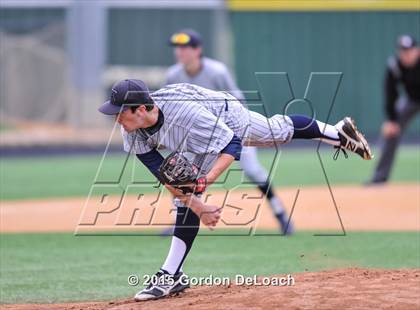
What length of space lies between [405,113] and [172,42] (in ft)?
17.9

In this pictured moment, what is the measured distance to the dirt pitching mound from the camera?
5.87m

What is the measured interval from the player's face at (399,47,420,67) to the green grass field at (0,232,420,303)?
13.4 feet

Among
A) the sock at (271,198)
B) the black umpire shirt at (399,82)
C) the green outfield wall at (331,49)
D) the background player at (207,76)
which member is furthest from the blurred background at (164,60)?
the background player at (207,76)

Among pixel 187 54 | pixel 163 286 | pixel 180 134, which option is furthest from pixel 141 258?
pixel 180 134

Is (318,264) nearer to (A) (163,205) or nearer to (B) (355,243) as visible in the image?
(B) (355,243)

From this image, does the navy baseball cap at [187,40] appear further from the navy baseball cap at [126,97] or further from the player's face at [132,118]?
the player's face at [132,118]

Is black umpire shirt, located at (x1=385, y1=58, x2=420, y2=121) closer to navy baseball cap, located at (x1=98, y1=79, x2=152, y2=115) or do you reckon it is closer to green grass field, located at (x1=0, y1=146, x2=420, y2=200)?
green grass field, located at (x1=0, y1=146, x2=420, y2=200)

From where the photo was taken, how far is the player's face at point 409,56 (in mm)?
13922

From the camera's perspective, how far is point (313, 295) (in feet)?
20.0

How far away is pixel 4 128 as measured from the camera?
2548 cm

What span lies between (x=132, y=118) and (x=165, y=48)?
20215mm

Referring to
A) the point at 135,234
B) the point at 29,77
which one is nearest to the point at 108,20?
the point at 29,77

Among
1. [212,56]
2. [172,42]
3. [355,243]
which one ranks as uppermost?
[172,42]

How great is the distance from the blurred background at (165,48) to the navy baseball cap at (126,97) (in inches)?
721
